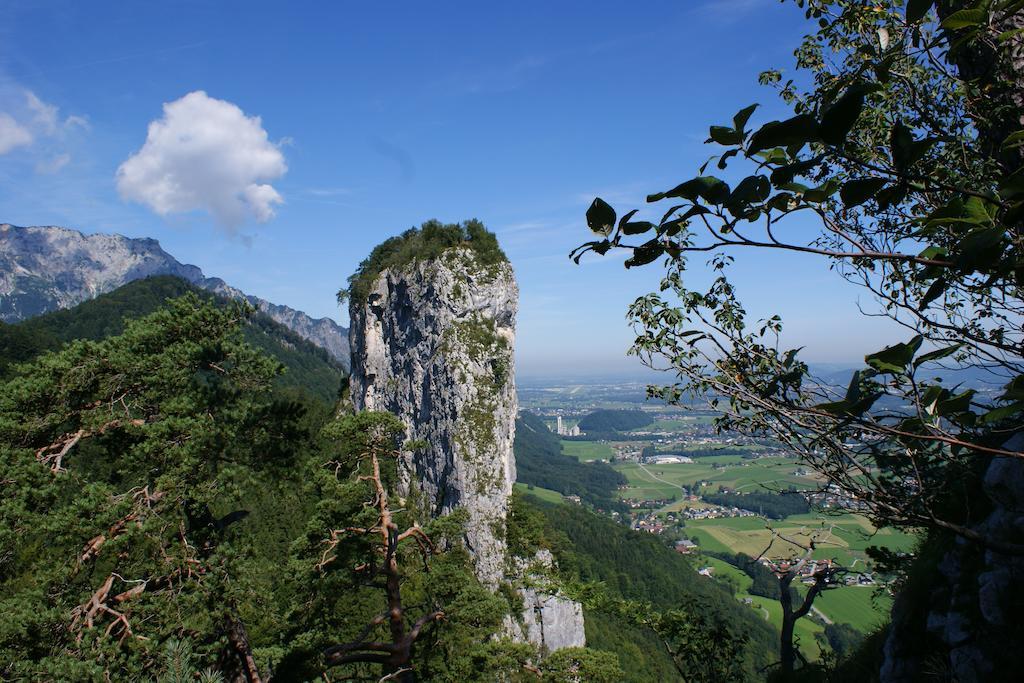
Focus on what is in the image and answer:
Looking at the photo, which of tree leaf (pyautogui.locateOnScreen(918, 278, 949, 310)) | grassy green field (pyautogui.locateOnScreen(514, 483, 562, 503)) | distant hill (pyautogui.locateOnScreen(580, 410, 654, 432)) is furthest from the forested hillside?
distant hill (pyautogui.locateOnScreen(580, 410, 654, 432))

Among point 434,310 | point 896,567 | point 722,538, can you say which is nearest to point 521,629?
point 434,310

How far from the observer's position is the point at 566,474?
118688mm

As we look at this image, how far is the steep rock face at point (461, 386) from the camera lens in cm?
3262

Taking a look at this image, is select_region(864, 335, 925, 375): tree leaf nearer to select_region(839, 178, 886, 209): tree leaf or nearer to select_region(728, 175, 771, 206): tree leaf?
select_region(839, 178, 886, 209): tree leaf

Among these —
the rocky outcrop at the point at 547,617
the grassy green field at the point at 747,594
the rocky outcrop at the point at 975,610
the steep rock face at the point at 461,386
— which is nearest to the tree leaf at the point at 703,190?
the rocky outcrop at the point at 975,610

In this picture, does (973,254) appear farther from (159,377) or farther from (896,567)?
(159,377)

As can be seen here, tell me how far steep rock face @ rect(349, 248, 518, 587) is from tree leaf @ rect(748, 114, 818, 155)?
108ft

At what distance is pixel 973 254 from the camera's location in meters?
1.08

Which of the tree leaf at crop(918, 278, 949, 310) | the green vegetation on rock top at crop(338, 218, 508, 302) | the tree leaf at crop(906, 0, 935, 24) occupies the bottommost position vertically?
the tree leaf at crop(918, 278, 949, 310)

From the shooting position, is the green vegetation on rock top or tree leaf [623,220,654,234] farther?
the green vegetation on rock top

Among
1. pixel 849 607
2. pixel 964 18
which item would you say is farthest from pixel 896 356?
pixel 849 607

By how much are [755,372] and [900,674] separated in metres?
3.17

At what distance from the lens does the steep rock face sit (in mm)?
32625

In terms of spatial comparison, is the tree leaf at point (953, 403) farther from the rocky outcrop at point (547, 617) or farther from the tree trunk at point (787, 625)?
the rocky outcrop at point (547, 617)
